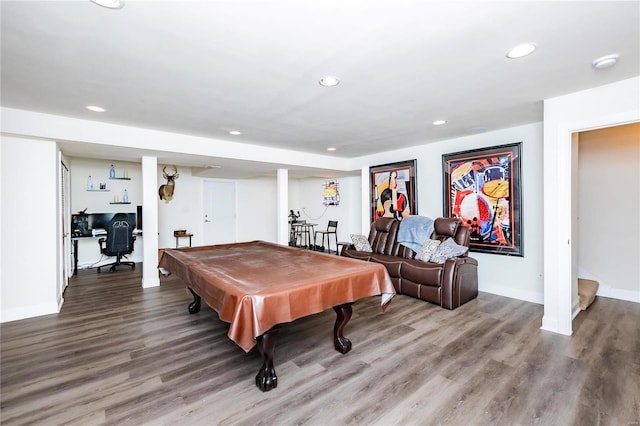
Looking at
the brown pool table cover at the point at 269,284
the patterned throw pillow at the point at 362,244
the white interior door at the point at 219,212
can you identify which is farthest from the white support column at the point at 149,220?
the patterned throw pillow at the point at 362,244

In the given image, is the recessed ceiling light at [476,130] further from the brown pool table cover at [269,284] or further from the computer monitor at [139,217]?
the computer monitor at [139,217]

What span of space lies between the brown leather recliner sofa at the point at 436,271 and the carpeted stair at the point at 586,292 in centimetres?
116

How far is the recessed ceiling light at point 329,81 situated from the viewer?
8.12 feet

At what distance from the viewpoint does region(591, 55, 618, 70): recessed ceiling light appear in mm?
2160

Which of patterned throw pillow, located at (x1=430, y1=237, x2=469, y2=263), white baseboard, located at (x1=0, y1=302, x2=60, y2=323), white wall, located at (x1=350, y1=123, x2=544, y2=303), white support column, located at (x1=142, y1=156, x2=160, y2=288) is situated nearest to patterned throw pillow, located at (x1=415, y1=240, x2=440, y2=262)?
patterned throw pillow, located at (x1=430, y1=237, x2=469, y2=263)

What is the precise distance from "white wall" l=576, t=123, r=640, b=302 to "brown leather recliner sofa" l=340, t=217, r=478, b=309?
1.79m

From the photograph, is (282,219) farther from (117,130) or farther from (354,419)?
(354,419)

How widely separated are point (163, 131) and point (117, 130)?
556 millimetres

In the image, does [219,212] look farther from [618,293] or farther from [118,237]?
[618,293]

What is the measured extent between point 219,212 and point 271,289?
266 inches

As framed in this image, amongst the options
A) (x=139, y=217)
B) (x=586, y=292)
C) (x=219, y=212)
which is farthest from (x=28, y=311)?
(x=586, y=292)

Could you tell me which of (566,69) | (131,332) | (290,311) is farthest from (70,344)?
(566,69)

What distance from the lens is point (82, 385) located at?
2092 millimetres

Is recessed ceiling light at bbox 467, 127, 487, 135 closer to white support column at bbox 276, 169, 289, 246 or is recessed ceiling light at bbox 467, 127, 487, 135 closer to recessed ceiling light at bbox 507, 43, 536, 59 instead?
recessed ceiling light at bbox 507, 43, 536, 59
